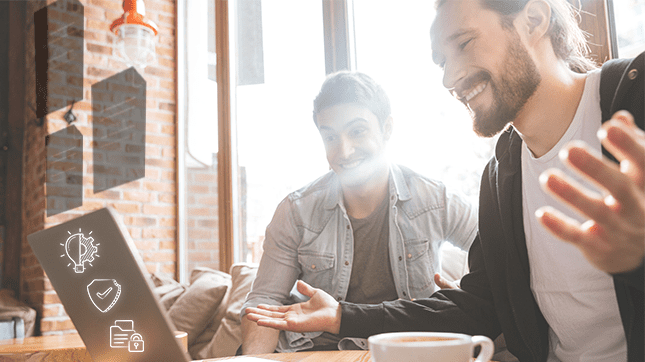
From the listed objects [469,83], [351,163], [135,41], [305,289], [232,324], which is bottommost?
[232,324]

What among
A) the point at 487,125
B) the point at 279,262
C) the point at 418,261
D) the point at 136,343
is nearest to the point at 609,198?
the point at 136,343

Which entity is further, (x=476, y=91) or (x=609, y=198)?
(x=476, y=91)

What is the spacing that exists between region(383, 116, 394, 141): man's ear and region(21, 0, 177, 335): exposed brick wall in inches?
86.0

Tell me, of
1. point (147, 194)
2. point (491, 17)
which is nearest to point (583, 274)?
point (491, 17)

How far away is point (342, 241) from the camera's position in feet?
5.59

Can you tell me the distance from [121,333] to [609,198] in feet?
1.93

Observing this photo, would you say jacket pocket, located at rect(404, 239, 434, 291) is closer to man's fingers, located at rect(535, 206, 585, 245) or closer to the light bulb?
man's fingers, located at rect(535, 206, 585, 245)

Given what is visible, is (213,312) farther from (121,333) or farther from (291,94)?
(121,333)

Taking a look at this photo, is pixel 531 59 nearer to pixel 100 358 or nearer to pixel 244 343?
pixel 100 358

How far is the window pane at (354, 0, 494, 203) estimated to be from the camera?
2.06 meters

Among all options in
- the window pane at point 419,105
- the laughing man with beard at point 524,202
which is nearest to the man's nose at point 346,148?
the window pane at point 419,105

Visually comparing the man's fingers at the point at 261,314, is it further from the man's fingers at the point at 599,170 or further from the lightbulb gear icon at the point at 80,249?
the man's fingers at the point at 599,170

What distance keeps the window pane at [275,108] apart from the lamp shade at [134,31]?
57 cm

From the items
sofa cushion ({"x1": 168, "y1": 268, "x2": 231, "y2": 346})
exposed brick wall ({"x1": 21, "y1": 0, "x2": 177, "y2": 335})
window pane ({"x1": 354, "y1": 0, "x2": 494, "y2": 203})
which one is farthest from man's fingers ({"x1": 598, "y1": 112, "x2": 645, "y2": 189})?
exposed brick wall ({"x1": 21, "y1": 0, "x2": 177, "y2": 335})
